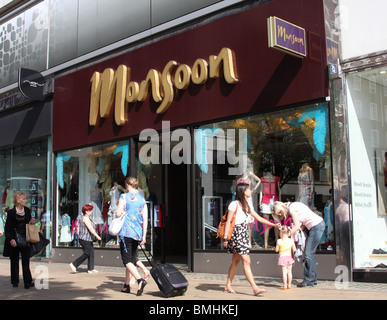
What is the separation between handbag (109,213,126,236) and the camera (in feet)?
24.6

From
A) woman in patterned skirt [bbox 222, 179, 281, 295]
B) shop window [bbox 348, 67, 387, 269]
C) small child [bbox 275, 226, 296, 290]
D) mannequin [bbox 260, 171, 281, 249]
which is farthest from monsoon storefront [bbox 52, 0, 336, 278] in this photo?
woman in patterned skirt [bbox 222, 179, 281, 295]

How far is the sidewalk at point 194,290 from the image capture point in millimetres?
7102

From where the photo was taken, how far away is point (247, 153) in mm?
10625

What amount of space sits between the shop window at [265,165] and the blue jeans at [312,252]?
2.02 ft

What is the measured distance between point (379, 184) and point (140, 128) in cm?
573

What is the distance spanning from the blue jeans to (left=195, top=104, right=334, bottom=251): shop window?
2.02 ft

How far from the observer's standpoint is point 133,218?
25.4ft

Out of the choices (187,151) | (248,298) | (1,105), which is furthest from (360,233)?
(1,105)

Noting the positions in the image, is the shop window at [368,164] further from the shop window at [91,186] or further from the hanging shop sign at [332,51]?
the shop window at [91,186]

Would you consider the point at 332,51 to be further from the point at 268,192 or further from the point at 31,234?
the point at 31,234

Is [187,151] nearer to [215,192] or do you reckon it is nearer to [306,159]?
[215,192]

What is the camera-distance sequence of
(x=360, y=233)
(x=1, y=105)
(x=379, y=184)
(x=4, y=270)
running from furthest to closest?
(x=1, y=105), (x=4, y=270), (x=379, y=184), (x=360, y=233)

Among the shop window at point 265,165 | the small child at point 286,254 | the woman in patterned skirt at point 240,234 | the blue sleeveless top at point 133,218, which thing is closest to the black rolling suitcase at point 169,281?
the blue sleeveless top at point 133,218

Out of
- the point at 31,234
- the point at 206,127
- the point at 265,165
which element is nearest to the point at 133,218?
the point at 31,234
